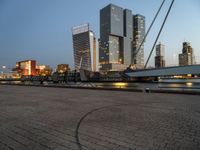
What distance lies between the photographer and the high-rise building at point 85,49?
16700 cm

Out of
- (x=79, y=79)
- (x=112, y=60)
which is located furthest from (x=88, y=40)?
(x=79, y=79)

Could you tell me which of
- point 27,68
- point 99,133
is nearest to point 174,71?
point 99,133

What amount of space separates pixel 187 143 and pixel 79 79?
6017 centimetres

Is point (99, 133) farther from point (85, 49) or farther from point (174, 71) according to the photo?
point (85, 49)

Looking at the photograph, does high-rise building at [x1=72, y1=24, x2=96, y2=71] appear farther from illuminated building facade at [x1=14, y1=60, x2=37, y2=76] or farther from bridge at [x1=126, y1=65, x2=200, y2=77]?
bridge at [x1=126, y1=65, x2=200, y2=77]

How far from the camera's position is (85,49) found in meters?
169

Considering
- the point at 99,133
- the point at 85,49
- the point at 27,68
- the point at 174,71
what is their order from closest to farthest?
the point at 99,133 < the point at 174,71 < the point at 27,68 < the point at 85,49

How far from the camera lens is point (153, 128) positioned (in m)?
4.67

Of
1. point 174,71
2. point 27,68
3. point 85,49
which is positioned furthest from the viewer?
point 85,49

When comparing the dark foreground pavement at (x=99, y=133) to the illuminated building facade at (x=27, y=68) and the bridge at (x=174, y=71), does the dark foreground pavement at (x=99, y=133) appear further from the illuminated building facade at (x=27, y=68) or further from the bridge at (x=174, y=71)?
the illuminated building facade at (x=27, y=68)

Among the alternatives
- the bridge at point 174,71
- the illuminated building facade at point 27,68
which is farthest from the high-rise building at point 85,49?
the bridge at point 174,71

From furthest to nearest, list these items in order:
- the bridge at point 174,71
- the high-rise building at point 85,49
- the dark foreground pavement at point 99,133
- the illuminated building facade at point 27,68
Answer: the high-rise building at point 85,49 → the illuminated building facade at point 27,68 → the bridge at point 174,71 → the dark foreground pavement at point 99,133

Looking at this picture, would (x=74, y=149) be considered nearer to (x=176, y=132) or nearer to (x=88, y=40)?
(x=176, y=132)

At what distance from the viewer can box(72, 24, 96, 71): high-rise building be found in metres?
167
